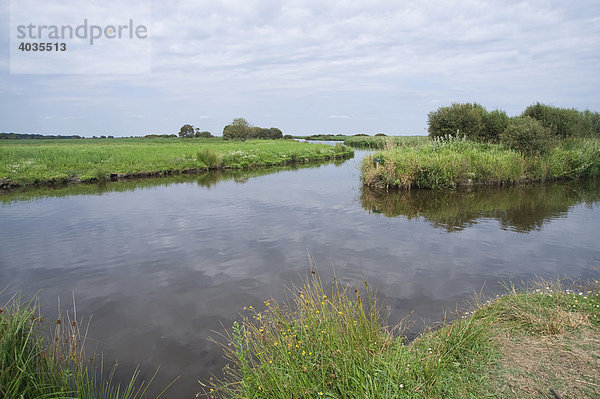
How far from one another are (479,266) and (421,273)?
58.5 inches

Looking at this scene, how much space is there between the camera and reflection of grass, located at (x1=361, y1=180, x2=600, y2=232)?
1295cm

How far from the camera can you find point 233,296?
7.01 meters

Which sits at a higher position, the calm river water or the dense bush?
the dense bush

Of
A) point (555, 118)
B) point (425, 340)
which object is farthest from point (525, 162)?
point (425, 340)

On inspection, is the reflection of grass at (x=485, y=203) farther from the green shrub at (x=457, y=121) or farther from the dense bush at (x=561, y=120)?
the dense bush at (x=561, y=120)

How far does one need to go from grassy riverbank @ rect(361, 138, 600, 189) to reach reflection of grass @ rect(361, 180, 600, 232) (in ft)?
2.28

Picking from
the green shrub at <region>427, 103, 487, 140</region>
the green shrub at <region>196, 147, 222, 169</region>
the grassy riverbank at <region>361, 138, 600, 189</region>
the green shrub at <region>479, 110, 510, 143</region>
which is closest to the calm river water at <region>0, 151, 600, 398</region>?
the grassy riverbank at <region>361, 138, 600, 189</region>

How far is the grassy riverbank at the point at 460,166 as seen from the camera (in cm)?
1869

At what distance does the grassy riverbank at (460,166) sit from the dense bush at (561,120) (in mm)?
6148

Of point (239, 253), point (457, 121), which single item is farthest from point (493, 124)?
point (239, 253)

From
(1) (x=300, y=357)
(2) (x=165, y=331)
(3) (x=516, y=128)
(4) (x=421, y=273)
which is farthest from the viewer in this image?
(3) (x=516, y=128)

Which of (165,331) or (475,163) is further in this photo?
(475,163)

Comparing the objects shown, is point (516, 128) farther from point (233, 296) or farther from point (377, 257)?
point (233, 296)

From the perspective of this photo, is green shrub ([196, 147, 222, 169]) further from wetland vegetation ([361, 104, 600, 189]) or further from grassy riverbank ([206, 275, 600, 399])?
grassy riverbank ([206, 275, 600, 399])
